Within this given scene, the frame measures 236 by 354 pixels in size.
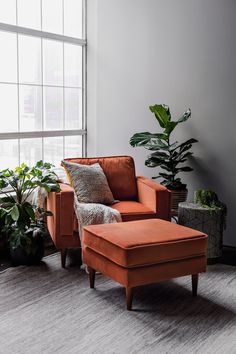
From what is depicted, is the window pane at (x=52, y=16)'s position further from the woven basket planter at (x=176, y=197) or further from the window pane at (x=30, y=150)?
the woven basket planter at (x=176, y=197)

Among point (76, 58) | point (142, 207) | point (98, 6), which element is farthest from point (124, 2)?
point (142, 207)

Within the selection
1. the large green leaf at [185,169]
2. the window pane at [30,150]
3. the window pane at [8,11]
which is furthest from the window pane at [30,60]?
the large green leaf at [185,169]

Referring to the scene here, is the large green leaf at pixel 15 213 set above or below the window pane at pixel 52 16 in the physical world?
below

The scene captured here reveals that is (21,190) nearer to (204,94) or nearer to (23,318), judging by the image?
(23,318)

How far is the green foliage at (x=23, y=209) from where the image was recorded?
379cm

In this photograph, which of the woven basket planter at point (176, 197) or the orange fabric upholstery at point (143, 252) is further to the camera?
the woven basket planter at point (176, 197)

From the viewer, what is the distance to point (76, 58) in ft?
17.2

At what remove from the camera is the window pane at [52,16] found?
4.75 metres

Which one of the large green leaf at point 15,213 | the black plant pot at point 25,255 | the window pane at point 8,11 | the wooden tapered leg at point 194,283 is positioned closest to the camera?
the wooden tapered leg at point 194,283

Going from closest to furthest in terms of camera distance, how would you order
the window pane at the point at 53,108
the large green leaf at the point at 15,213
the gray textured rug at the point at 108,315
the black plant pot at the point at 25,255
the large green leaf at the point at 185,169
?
1. the gray textured rug at the point at 108,315
2. the large green leaf at the point at 15,213
3. the black plant pot at the point at 25,255
4. the large green leaf at the point at 185,169
5. the window pane at the point at 53,108

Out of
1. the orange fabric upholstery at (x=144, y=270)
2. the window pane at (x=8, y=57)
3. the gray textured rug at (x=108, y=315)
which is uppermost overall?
the window pane at (x=8, y=57)

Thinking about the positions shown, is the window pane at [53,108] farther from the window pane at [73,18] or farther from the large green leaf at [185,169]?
the large green leaf at [185,169]

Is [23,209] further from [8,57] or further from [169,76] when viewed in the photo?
[169,76]

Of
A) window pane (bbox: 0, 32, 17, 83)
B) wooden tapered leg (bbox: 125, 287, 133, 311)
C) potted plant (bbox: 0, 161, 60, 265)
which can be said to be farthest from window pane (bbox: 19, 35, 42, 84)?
wooden tapered leg (bbox: 125, 287, 133, 311)
